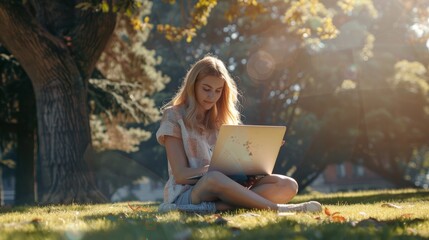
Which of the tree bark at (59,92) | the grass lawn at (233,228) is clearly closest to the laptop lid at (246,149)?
the grass lawn at (233,228)

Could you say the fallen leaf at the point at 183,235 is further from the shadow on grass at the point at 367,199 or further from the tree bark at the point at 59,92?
the tree bark at the point at 59,92

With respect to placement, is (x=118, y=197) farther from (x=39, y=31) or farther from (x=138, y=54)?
(x=39, y=31)

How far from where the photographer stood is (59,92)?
412 inches

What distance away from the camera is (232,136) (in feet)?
17.1

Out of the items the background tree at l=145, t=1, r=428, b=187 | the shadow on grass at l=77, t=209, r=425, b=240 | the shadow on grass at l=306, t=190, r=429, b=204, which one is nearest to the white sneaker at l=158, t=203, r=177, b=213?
the shadow on grass at l=77, t=209, r=425, b=240

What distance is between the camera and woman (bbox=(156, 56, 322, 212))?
534 cm

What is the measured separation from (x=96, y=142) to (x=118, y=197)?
84.9ft

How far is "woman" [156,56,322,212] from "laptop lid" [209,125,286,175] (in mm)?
169

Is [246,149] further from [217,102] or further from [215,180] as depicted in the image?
[217,102]

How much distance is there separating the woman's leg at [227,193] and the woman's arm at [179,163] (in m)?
0.13

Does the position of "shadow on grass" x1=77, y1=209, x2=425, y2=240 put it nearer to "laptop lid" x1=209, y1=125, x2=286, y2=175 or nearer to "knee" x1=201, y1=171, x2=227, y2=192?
"knee" x1=201, y1=171, x2=227, y2=192

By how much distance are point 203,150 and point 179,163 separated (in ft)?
1.10

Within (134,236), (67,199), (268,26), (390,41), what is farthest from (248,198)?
(390,41)

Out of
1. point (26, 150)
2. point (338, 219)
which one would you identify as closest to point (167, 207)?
point (338, 219)
